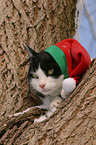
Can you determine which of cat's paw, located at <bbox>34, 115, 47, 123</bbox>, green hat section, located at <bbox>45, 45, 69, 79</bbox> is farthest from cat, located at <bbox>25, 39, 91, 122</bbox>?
cat's paw, located at <bbox>34, 115, 47, 123</bbox>

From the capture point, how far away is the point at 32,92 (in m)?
1.23

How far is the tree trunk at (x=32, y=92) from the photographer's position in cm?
78

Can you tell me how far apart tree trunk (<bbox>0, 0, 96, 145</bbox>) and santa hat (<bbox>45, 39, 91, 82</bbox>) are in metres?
0.04

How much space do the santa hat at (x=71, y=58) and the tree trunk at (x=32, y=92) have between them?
0.15ft

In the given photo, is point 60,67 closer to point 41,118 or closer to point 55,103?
point 55,103

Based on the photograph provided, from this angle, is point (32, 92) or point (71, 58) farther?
point (32, 92)

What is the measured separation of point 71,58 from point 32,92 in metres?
0.41

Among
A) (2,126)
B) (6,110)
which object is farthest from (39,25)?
(2,126)

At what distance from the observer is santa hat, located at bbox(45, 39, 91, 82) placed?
90 cm

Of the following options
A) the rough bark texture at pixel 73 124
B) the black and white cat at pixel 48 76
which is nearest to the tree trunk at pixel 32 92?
the rough bark texture at pixel 73 124

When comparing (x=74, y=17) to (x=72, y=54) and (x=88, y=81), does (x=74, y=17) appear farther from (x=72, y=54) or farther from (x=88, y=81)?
(x=88, y=81)

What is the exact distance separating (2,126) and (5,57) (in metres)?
0.50

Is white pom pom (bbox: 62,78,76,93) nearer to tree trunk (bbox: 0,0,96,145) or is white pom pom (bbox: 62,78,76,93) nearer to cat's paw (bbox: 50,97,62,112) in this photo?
tree trunk (bbox: 0,0,96,145)

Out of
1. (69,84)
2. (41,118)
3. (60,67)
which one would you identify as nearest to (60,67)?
(60,67)
